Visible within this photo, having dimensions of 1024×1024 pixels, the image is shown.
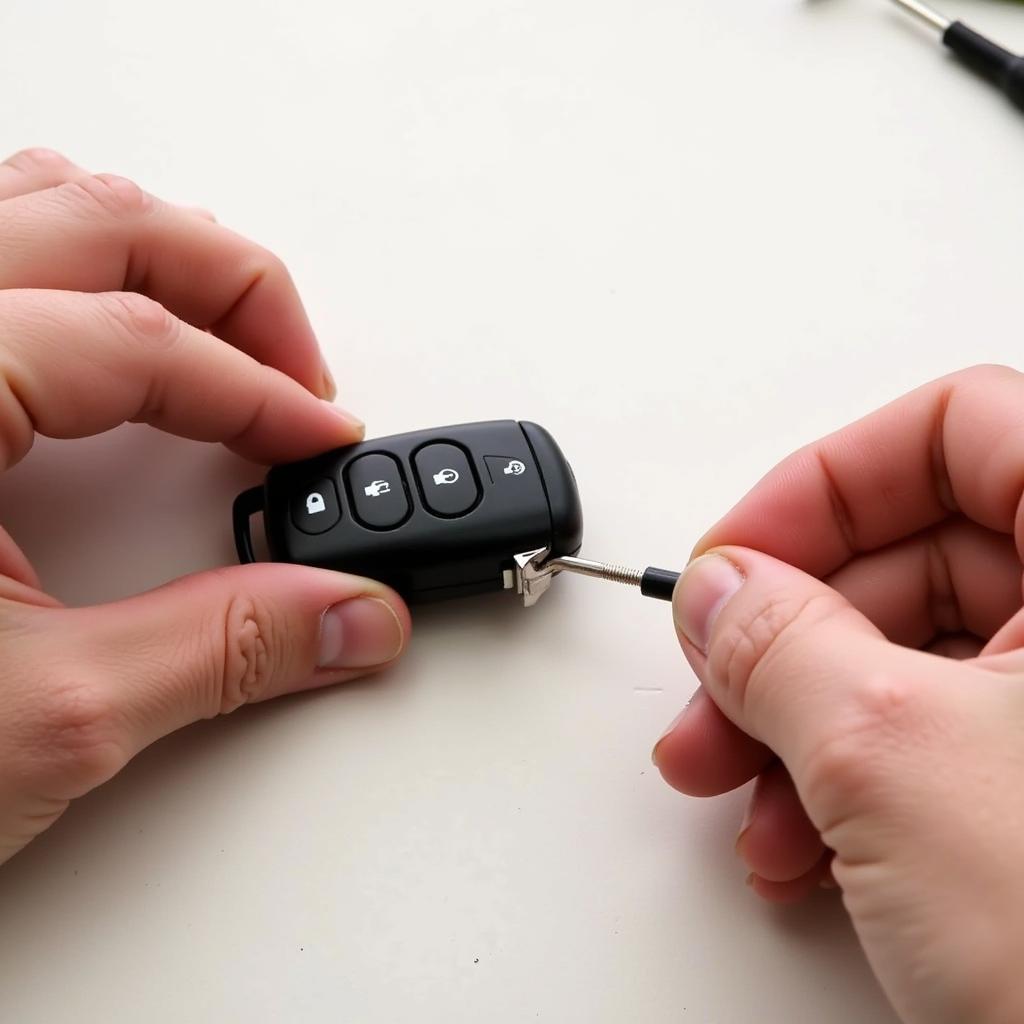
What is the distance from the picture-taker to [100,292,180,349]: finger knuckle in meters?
0.74

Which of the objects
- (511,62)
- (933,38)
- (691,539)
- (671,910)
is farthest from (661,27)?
(671,910)

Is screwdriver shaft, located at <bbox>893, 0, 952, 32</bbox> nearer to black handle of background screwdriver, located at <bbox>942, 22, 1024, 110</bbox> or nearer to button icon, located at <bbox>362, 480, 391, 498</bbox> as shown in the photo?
black handle of background screwdriver, located at <bbox>942, 22, 1024, 110</bbox>

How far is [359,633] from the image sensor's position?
750mm

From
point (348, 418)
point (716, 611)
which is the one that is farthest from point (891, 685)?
point (348, 418)

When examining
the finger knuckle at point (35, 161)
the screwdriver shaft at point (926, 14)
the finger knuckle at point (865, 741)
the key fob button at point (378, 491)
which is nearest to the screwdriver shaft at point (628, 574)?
the key fob button at point (378, 491)

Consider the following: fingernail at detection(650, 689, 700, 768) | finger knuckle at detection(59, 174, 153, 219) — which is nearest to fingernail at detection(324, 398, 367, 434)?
finger knuckle at detection(59, 174, 153, 219)

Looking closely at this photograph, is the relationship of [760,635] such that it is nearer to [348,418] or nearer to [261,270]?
[348,418]

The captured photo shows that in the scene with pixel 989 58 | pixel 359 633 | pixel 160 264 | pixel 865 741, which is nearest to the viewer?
pixel 865 741

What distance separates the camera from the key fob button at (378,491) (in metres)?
0.78

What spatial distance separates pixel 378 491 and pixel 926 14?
83 cm

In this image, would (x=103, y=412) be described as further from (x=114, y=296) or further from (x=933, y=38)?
(x=933, y=38)

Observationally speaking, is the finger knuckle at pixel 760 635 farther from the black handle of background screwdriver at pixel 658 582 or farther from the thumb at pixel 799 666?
the black handle of background screwdriver at pixel 658 582

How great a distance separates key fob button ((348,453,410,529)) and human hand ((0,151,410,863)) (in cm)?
4

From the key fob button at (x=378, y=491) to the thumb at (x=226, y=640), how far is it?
0.05 meters
